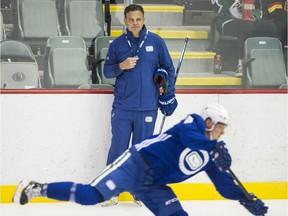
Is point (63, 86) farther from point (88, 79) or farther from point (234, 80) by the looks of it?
point (234, 80)

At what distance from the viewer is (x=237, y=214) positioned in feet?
19.2

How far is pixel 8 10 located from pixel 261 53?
2.08 meters

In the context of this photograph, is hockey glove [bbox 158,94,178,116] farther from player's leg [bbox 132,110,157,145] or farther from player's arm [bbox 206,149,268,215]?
player's arm [bbox 206,149,268,215]

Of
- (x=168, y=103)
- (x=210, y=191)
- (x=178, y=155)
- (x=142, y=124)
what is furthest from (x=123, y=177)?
(x=210, y=191)

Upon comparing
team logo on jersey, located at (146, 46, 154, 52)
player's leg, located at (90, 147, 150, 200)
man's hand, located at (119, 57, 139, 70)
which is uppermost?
team logo on jersey, located at (146, 46, 154, 52)

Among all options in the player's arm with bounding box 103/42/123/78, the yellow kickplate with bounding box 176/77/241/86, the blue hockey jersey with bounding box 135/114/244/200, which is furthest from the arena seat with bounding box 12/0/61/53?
the blue hockey jersey with bounding box 135/114/244/200

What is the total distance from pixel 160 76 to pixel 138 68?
0.16m

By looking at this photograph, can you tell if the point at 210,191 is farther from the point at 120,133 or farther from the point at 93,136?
the point at 93,136

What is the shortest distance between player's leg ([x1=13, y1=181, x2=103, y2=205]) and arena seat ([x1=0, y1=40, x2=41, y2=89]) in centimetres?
176

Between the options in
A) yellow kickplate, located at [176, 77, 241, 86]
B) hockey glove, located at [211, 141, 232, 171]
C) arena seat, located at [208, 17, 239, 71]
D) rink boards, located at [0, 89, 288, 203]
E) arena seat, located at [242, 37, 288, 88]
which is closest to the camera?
hockey glove, located at [211, 141, 232, 171]

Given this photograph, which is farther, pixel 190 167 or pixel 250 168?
pixel 250 168

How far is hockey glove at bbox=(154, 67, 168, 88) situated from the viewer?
19.0 feet

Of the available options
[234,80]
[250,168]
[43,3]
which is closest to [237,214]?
[250,168]

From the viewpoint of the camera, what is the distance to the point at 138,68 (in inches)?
229
